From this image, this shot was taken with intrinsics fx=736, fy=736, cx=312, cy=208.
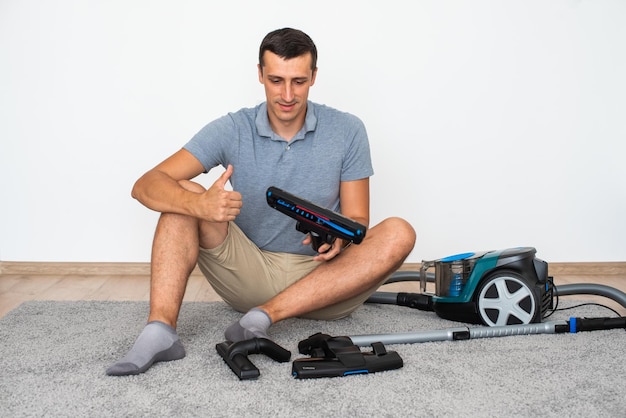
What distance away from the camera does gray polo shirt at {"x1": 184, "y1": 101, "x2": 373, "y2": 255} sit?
7.95 ft

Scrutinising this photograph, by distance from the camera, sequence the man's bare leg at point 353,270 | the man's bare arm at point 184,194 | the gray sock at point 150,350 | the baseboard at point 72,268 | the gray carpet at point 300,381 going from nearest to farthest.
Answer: the gray carpet at point 300,381, the gray sock at point 150,350, the man's bare arm at point 184,194, the man's bare leg at point 353,270, the baseboard at point 72,268

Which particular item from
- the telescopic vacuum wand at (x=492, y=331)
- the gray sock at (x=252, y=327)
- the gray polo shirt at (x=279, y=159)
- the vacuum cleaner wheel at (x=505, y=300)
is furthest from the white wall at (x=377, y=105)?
the gray sock at (x=252, y=327)

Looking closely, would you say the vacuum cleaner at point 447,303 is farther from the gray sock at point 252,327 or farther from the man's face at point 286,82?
the man's face at point 286,82

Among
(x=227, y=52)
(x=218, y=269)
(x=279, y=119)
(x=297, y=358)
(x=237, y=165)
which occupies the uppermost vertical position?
(x=227, y=52)

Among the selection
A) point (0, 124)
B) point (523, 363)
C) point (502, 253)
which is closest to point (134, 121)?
point (0, 124)

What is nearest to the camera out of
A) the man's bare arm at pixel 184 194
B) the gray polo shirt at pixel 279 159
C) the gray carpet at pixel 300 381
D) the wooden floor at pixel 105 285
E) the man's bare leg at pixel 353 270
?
the gray carpet at pixel 300 381

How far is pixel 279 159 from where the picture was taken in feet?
7.98

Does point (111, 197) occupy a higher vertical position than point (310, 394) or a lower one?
higher

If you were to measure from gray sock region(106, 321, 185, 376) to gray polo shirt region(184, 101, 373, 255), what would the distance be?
1.80ft

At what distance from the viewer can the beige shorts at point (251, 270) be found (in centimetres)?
239

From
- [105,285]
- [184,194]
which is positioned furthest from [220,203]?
[105,285]

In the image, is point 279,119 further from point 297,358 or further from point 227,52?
point 227,52

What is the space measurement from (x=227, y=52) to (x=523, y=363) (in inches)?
76.7

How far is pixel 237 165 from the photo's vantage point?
244 centimetres
